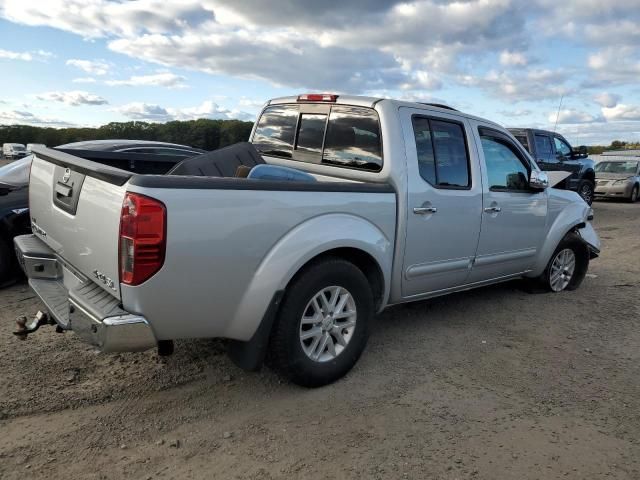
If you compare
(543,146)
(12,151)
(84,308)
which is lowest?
(12,151)

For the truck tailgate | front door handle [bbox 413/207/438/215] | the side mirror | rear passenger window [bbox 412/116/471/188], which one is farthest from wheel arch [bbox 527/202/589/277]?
the truck tailgate

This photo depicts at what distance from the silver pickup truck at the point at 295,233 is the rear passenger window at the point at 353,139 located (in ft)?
0.04

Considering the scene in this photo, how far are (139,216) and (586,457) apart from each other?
259 cm

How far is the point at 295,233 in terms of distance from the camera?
9.84 ft

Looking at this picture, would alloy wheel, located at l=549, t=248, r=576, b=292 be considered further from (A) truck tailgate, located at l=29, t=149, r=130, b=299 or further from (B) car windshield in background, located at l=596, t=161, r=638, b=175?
(B) car windshield in background, located at l=596, t=161, r=638, b=175

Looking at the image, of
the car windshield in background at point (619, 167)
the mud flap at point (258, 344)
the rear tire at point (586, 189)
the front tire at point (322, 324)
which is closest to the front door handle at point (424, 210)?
the front tire at point (322, 324)

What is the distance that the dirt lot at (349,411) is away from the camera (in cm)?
259

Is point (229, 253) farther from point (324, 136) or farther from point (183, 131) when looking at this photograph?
point (183, 131)

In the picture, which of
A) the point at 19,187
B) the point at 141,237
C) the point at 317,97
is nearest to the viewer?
the point at 141,237

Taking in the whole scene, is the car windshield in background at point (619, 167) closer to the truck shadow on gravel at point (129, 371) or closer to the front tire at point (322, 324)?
the truck shadow on gravel at point (129, 371)

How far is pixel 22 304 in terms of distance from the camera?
4766mm

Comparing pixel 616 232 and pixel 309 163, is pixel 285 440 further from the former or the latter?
pixel 616 232

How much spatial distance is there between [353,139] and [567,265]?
327 cm

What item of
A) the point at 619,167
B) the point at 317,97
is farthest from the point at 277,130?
the point at 619,167
